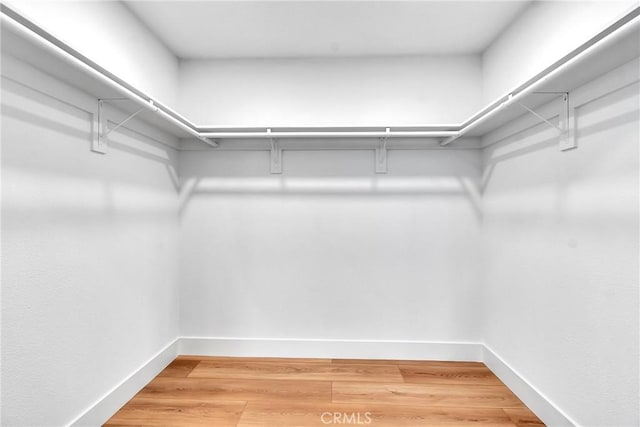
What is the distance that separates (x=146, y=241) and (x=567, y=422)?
8.48ft

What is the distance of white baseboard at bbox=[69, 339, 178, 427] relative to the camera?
67.8 inches

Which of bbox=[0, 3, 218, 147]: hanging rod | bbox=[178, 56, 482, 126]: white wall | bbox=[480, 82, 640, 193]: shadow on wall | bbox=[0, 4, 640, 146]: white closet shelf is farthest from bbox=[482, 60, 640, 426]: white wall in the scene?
bbox=[0, 3, 218, 147]: hanging rod

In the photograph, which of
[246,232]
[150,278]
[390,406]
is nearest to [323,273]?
[246,232]

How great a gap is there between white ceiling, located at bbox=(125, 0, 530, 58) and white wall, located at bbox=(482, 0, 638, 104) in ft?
0.35

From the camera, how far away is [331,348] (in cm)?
266

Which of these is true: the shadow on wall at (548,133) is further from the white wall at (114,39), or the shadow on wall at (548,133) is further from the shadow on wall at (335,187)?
the white wall at (114,39)

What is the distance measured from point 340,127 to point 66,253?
1.69 m

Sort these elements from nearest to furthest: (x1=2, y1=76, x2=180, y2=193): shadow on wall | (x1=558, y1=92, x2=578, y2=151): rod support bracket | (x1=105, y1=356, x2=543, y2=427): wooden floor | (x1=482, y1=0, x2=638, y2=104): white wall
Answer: (x1=2, y1=76, x2=180, y2=193): shadow on wall, (x1=482, y1=0, x2=638, y2=104): white wall, (x1=558, y1=92, x2=578, y2=151): rod support bracket, (x1=105, y1=356, x2=543, y2=427): wooden floor

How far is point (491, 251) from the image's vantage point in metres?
2.50

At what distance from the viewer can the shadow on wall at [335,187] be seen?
2.66m

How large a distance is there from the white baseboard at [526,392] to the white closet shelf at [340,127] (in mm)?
1576

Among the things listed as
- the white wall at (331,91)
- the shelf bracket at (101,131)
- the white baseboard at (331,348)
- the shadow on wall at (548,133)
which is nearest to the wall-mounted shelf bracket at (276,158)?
the white wall at (331,91)

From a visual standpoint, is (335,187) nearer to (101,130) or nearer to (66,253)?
(101,130)

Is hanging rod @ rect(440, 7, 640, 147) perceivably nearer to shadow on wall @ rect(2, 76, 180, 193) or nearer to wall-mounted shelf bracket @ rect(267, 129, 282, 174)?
wall-mounted shelf bracket @ rect(267, 129, 282, 174)
